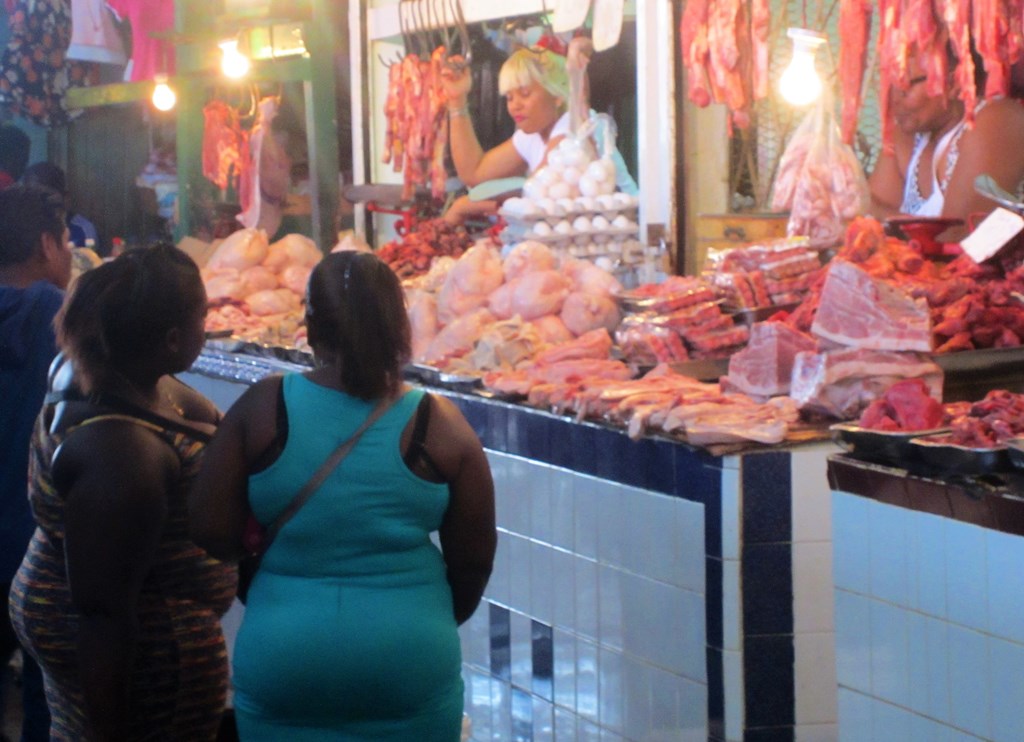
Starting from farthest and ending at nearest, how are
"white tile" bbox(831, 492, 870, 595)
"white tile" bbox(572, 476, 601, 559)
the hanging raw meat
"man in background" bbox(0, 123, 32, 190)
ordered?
"man in background" bbox(0, 123, 32, 190) < the hanging raw meat < "white tile" bbox(572, 476, 601, 559) < "white tile" bbox(831, 492, 870, 595)

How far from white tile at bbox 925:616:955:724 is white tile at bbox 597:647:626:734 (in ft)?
4.04

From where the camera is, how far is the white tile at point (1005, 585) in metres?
2.40

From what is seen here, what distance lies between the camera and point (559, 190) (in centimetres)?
571

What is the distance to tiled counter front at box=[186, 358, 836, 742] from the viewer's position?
328cm

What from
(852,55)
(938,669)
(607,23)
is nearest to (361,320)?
(938,669)

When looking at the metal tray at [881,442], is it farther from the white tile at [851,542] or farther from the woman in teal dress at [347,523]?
the woman in teal dress at [347,523]

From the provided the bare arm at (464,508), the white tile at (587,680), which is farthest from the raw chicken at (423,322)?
the bare arm at (464,508)

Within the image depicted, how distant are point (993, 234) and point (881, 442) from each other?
65.7 inches

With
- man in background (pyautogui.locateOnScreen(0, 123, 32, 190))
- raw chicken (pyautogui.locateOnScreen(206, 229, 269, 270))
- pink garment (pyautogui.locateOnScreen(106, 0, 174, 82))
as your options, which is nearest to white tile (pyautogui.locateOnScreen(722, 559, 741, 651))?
raw chicken (pyautogui.locateOnScreen(206, 229, 269, 270))

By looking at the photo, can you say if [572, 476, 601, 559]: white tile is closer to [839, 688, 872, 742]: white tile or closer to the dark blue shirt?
[839, 688, 872, 742]: white tile

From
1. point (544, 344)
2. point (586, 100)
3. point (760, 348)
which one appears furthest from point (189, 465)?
point (586, 100)

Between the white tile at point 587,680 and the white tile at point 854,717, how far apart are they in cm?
108

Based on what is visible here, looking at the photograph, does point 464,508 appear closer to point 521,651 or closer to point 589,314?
point 521,651

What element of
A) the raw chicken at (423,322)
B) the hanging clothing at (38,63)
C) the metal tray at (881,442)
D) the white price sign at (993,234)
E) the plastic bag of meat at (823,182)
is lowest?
the metal tray at (881,442)
